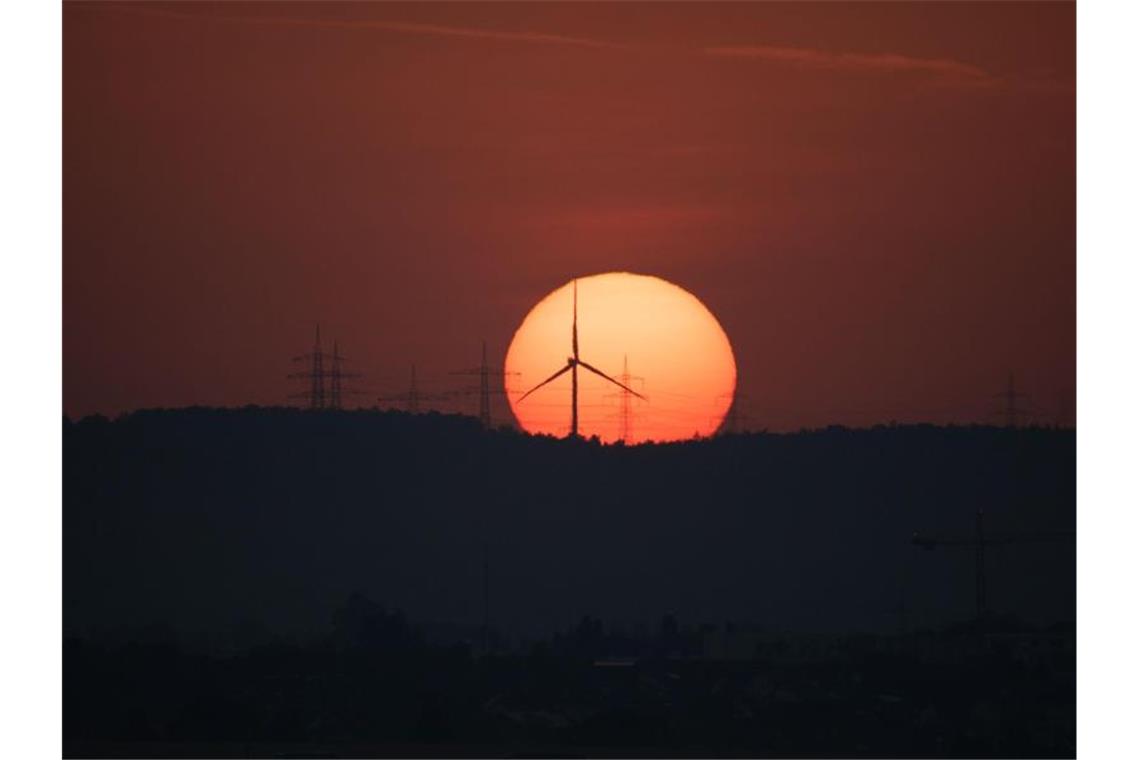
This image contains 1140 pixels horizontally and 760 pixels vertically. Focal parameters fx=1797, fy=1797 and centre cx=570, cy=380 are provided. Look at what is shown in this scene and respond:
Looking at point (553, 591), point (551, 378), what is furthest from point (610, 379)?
point (553, 591)

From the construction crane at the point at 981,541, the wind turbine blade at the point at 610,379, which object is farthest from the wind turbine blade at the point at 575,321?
the construction crane at the point at 981,541

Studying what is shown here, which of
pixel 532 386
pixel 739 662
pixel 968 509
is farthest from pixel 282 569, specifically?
pixel 968 509

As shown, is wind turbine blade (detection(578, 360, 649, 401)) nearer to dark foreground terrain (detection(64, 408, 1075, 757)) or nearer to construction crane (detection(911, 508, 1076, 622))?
dark foreground terrain (detection(64, 408, 1075, 757))

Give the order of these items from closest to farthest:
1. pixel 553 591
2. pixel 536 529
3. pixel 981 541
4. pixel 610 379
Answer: pixel 981 541
pixel 610 379
pixel 553 591
pixel 536 529

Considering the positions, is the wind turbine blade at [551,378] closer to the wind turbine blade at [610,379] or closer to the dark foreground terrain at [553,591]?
the wind turbine blade at [610,379]

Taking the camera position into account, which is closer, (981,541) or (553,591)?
(981,541)

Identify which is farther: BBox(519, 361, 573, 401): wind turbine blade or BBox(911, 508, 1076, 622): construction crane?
BBox(519, 361, 573, 401): wind turbine blade

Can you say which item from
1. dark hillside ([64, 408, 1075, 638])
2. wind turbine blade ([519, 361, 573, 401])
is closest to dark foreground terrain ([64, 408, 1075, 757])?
dark hillside ([64, 408, 1075, 638])

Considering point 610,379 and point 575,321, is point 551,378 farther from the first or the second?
point 575,321
